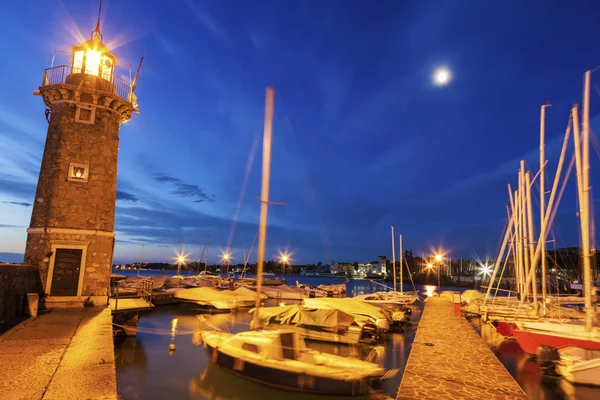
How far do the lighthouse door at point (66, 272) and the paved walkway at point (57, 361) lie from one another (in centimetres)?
491

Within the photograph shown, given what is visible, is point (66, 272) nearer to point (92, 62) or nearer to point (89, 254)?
point (89, 254)

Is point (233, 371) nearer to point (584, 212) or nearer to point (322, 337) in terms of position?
point (322, 337)

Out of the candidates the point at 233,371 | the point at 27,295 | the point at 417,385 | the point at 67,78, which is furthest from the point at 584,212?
the point at 67,78

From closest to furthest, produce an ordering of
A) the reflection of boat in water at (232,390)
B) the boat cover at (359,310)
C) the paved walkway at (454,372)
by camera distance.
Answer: the paved walkway at (454,372)
the reflection of boat in water at (232,390)
the boat cover at (359,310)

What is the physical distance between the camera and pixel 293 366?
1280 cm

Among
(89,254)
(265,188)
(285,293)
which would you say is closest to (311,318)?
(265,188)

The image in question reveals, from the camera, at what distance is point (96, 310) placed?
18.8 m

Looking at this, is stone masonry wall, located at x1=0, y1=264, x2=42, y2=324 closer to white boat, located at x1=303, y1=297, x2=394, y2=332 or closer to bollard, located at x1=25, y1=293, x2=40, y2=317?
bollard, located at x1=25, y1=293, x2=40, y2=317

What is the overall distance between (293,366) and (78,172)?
16.5 meters

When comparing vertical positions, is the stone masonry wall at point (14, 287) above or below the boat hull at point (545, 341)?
above

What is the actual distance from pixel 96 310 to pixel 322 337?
12261mm

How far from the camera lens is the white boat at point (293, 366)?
1255 cm

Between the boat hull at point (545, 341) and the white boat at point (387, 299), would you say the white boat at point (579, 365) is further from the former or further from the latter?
the white boat at point (387, 299)

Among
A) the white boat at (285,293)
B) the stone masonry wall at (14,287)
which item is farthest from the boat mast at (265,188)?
the white boat at (285,293)
